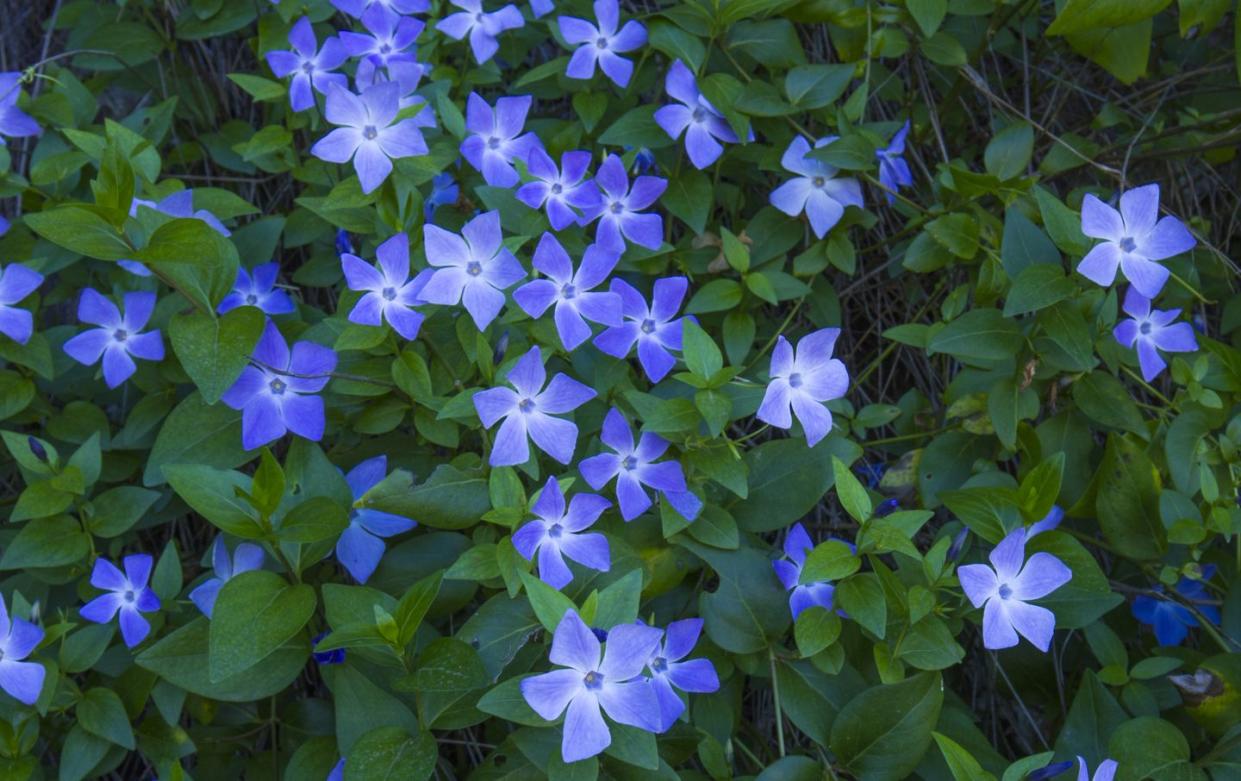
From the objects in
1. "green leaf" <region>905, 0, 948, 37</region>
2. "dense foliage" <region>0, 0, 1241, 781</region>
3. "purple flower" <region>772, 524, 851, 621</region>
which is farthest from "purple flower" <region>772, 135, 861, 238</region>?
"purple flower" <region>772, 524, 851, 621</region>

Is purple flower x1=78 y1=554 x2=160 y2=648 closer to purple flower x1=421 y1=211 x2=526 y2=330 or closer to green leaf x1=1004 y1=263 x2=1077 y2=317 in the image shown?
purple flower x1=421 y1=211 x2=526 y2=330

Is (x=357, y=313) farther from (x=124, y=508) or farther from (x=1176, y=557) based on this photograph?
(x=1176, y=557)

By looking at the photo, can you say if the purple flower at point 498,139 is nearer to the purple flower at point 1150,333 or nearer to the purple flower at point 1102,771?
the purple flower at point 1150,333

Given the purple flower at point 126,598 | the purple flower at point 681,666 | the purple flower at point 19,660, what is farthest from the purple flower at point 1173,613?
the purple flower at point 19,660

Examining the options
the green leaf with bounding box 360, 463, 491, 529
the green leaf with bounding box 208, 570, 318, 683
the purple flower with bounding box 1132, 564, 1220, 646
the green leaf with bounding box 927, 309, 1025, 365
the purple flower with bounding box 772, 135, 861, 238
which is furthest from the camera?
the purple flower with bounding box 772, 135, 861, 238

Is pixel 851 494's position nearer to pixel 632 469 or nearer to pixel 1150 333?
pixel 632 469

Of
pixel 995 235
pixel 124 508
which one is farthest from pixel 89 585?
pixel 995 235
